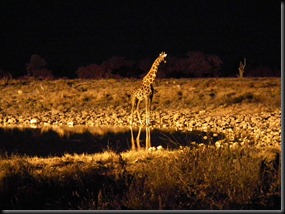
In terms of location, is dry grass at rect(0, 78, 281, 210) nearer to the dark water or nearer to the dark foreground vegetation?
the dark foreground vegetation

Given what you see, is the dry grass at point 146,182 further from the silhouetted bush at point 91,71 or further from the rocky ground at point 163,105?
the silhouetted bush at point 91,71

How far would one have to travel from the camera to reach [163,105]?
2178cm

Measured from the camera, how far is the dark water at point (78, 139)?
12573 millimetres

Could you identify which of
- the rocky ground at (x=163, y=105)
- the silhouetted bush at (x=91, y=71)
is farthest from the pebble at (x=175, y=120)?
the silhouetted bush at (x=91, y=71)

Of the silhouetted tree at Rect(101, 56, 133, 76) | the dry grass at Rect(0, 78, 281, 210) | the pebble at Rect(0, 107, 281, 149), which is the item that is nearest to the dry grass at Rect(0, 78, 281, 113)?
the pebble at Rect(0, 107, 281, 149)

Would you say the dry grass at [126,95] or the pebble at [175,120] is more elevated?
the dry grass at [126,95]

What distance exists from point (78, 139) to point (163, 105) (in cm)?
776

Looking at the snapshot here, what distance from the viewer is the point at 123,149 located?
12.6 m

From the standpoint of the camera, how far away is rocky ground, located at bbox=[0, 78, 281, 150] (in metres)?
17.7

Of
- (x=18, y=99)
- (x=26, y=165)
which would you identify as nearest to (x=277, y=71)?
(x=18, y=99)

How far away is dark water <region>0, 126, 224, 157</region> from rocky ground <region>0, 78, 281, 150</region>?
133 cm

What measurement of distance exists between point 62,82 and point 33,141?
1404cm

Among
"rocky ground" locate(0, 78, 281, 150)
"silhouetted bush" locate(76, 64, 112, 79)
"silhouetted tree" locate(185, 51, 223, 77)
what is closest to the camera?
"rocky ground" locate(0, 78, 281, 150)

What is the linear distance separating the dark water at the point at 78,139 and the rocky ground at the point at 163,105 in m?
1.33
